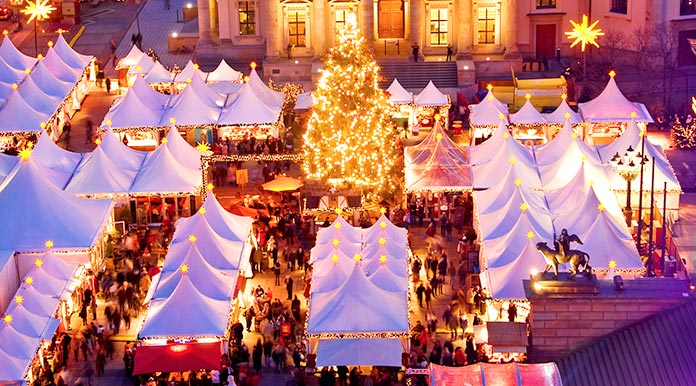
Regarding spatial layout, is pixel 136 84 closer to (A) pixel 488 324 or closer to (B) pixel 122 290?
(B) pixel 122 290

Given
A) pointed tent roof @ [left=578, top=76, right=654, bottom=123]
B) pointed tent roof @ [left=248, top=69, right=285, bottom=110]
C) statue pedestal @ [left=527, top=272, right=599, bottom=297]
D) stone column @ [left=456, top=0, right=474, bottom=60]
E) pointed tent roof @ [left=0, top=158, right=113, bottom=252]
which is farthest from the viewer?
stone column @ [left=456, top=0, right=474, bottom=60]

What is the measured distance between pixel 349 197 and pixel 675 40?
26706 mm

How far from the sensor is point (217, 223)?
167 ft

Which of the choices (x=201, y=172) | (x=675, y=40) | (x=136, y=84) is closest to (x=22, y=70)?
(x=136, y=84)

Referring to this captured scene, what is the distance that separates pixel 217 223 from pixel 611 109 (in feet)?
70.3

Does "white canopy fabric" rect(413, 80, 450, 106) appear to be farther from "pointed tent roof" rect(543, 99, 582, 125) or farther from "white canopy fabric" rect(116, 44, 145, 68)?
"white canopy fabric" rect(116, 44, 145, 68)

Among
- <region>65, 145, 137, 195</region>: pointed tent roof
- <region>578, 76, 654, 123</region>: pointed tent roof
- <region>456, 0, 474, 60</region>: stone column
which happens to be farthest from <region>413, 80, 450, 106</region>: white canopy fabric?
<region>65, 145, 137, 195</region>: pointed tent roof

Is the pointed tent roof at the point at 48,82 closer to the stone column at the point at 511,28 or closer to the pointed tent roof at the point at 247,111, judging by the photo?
the pointed tent roof at the point at 247,111

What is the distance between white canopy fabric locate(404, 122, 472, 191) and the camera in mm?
56969

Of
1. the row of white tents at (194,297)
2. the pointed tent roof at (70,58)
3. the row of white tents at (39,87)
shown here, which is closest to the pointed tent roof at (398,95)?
the row of white tents at (39,87)

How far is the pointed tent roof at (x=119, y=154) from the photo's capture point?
190 ft

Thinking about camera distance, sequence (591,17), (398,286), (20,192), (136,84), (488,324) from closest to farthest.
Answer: (488,324)
(398,286)
(20,192)
(136,84)
(591,17)

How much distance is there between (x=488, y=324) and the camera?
40.3 metres

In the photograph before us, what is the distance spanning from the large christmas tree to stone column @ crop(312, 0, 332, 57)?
19.3 metres
